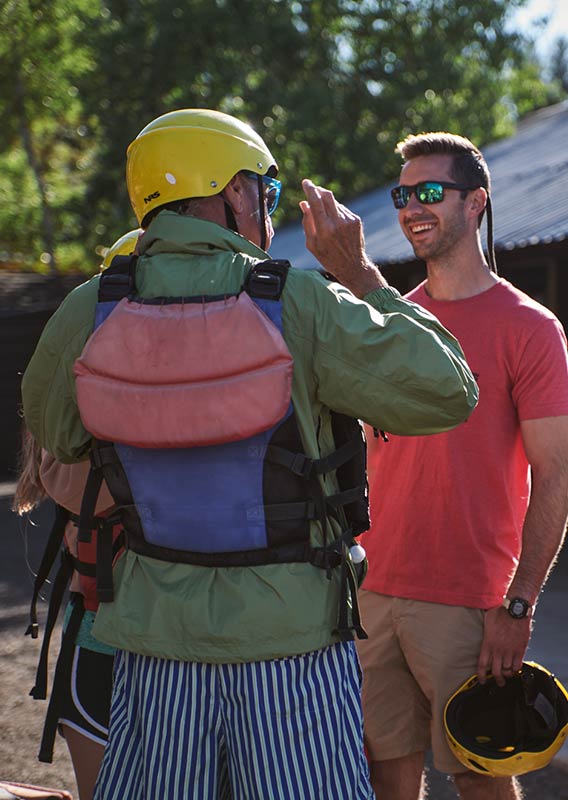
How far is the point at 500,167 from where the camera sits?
49.2 feet

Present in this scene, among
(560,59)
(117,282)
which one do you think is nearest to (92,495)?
(117,282)

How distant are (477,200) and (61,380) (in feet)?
5.40

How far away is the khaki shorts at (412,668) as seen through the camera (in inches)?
115

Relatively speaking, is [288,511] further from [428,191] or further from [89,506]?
[428,191]

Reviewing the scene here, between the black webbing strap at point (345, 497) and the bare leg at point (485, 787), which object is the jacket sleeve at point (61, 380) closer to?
the black webbing strap at point (345, 497)

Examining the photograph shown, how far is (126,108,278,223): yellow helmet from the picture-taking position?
2188mm

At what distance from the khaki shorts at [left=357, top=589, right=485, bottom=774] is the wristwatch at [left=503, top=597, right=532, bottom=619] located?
153mm

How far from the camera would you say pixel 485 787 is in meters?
2.85

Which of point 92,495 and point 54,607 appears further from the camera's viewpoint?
point 54,607

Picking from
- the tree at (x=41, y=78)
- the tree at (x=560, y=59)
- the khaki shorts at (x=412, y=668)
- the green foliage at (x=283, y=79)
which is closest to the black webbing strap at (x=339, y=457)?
the khaki shorts at (x=412, y=668)

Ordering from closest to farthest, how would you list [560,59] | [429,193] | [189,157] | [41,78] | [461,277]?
[189,157] → [461,277] → [429,193] → [41,78] → [560,59]

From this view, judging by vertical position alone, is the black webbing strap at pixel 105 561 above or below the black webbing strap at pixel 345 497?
below

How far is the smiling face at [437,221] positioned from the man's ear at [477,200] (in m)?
0.03

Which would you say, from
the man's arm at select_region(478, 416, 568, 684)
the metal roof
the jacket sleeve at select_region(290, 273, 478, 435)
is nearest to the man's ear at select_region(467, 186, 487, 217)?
the man's arm at select_region(478, 416, 568, 684)
